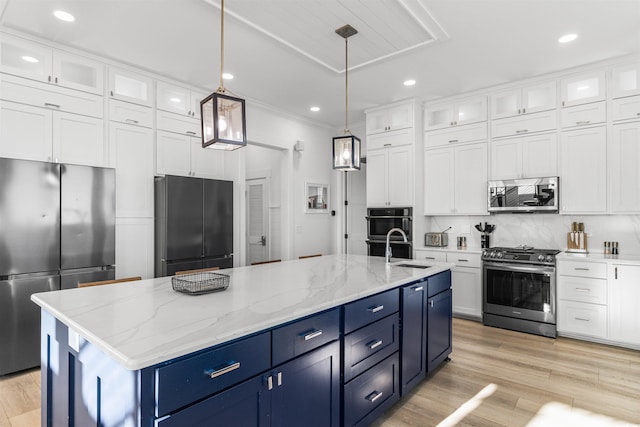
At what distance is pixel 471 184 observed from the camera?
15.8ft

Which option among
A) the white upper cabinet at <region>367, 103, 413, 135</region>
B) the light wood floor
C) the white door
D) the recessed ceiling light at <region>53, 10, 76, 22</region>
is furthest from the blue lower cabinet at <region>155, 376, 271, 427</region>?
the white door

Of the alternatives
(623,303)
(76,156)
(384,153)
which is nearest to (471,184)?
(384,153)

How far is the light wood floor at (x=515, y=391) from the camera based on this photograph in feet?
7.73

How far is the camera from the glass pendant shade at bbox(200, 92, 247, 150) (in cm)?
204

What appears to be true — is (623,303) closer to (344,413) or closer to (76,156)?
(344,413)

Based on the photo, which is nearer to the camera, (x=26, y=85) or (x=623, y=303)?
(x=26, y=85)

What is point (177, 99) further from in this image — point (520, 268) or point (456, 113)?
point (520, 268)

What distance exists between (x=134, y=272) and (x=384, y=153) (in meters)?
3.74

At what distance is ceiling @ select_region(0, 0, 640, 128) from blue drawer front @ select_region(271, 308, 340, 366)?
238cm

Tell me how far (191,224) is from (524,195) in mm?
4043

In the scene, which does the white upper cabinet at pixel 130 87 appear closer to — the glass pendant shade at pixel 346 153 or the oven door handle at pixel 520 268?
the glass pendant shade at pixel 346 153

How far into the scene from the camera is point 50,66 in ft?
11.0

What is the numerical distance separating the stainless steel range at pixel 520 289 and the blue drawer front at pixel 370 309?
7.88ft

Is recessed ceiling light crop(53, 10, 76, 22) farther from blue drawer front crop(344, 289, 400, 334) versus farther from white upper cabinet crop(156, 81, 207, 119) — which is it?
blue drawer front crop(344, 289, 400, 334)
